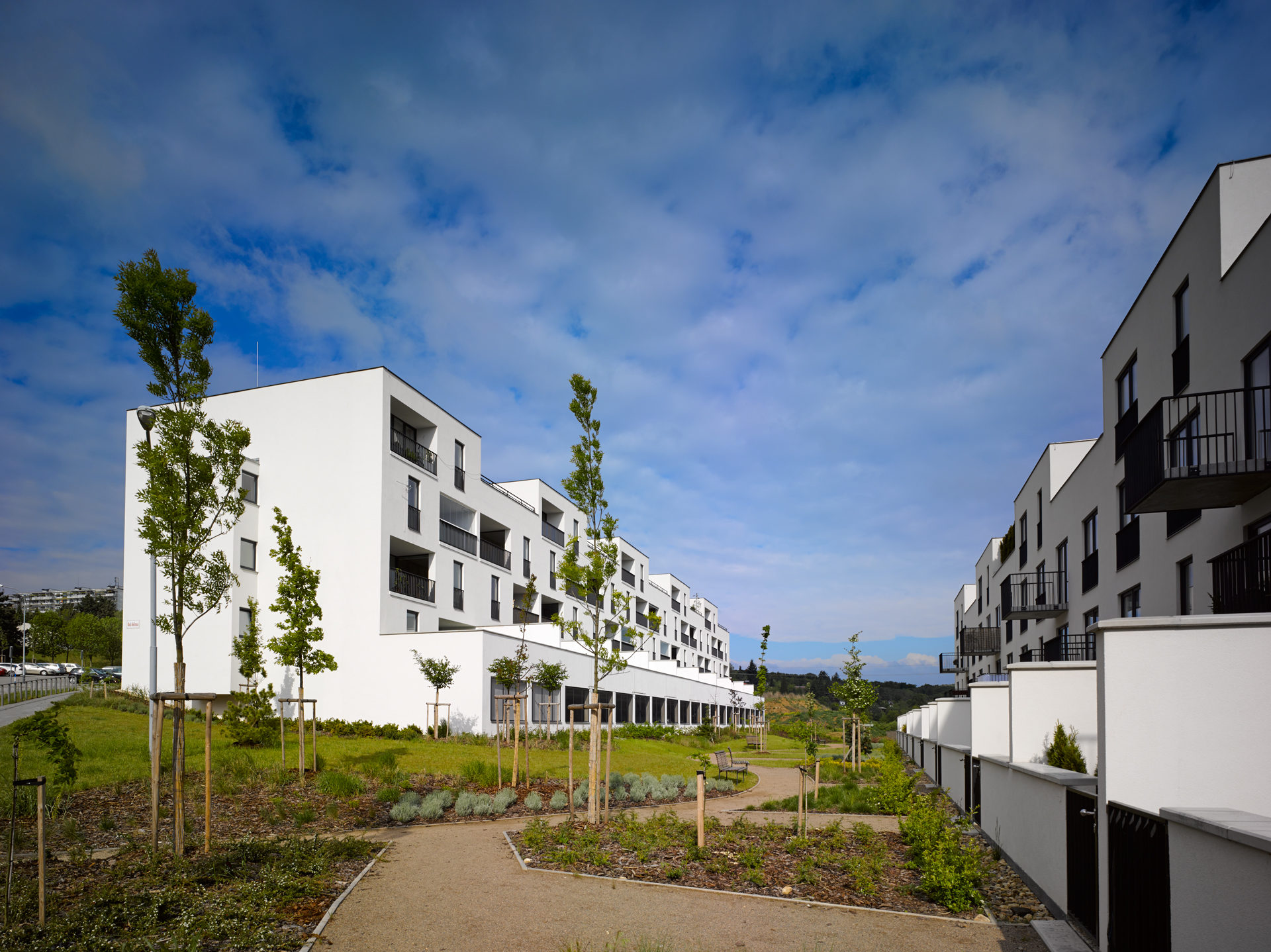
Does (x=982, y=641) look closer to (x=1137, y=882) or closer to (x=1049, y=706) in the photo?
(x=1049, y=706)

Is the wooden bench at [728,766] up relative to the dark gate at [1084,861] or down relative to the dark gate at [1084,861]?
down

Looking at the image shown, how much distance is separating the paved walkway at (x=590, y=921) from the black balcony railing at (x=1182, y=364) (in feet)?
38.1

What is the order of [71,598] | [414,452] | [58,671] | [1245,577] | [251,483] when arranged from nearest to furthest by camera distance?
[1245,577] < [251,483] < [414,452] < [58,671] < [71,598]

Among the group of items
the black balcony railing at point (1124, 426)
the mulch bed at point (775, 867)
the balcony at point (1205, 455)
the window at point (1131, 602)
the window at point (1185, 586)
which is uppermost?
the black balcony railing at point (1124, 426)

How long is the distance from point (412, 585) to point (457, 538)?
3839 millimetres

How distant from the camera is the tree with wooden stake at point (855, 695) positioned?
26177 mm

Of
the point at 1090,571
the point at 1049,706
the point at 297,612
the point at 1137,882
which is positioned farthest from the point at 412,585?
the point at 1137,882

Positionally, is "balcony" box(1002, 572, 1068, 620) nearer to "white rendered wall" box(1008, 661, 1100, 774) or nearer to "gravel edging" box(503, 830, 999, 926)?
"white rendered wall" box(1008, 661, 1100, 774)

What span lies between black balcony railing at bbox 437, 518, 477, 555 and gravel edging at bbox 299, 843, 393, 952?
2357 centimetres

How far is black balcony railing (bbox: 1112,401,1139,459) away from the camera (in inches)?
712

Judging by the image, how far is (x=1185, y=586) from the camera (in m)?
15.4

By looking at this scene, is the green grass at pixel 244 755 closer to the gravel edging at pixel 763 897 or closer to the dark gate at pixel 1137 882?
the gravel edging at pixel 763 897

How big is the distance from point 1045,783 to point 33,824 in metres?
12.0

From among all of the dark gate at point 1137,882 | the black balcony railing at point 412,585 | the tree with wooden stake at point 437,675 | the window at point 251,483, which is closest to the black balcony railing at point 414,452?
the black balcony railing at point 412,585
